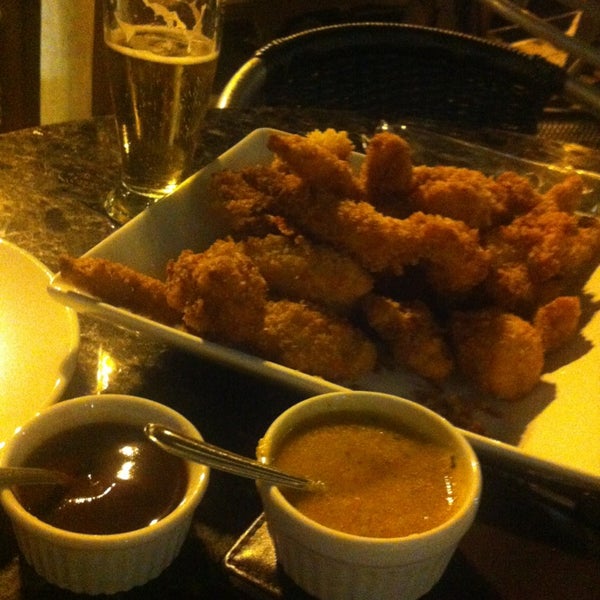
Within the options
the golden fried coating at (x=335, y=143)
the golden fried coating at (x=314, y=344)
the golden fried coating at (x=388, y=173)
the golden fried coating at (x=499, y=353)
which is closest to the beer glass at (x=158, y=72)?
the golden fried coating at (x=335, y=143)

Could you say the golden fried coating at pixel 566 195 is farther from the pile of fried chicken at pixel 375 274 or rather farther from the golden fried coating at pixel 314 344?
the golden fried coating at pixel 314 344

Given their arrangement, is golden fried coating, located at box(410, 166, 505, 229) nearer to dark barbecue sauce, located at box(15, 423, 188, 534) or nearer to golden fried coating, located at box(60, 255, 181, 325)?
golden fried coating, located at box(60, 255, 181, 325)

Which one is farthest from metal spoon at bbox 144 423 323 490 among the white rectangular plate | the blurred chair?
the blurred chair

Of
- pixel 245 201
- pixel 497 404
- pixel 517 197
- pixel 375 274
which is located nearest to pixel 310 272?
pixel 375 274

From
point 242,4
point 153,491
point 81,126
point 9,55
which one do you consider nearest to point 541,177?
point 81,126

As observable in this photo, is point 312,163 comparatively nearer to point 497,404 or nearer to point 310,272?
point 310,272

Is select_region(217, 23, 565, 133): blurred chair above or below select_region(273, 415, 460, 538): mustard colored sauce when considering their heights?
below
